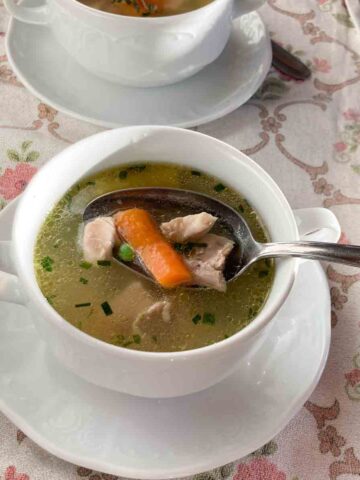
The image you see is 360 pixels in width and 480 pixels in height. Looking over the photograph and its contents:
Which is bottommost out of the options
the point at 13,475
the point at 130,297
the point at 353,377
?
the point at 353,377

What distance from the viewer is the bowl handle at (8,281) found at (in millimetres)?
849

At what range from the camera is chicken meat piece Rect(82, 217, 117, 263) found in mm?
919

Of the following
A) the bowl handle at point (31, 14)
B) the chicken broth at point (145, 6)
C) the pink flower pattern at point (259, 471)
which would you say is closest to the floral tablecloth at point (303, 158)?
the pink flower pattern at point (259, 471)

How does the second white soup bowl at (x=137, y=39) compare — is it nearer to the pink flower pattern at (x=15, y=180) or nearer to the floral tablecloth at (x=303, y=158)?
the floral tablecloth at (x=303, y=158)

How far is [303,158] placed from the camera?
52.1 inches

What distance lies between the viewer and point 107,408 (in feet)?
2.87

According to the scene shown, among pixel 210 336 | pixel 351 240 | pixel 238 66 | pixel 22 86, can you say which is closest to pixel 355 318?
pixel 351 240

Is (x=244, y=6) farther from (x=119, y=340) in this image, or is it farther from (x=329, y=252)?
(x=119, y=340)

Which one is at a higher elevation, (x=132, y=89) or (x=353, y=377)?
(x=132, y=89)

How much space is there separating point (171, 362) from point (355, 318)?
440 mm

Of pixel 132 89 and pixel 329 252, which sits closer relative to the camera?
pixel 329 252

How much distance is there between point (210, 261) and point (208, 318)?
0.09m

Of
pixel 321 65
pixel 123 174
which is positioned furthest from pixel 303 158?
pixel 123 174

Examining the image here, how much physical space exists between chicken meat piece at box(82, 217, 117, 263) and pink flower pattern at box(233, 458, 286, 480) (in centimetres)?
33
